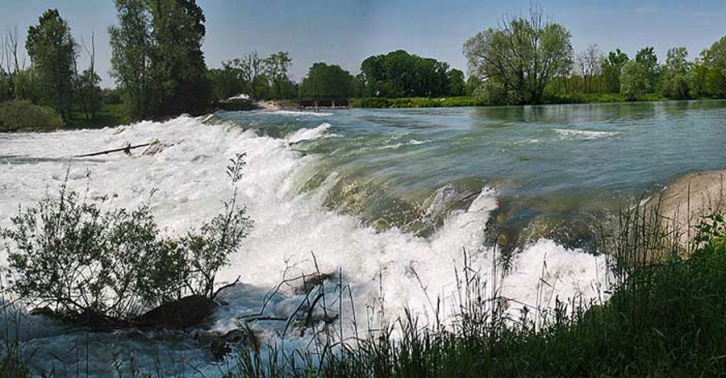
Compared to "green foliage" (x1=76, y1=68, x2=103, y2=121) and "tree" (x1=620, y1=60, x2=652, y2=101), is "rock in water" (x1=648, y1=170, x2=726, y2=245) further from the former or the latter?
"tree" (x1=620, y1=60, x2=652, y2=101)

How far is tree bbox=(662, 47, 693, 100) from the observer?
160ft

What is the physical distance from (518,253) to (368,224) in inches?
92.3

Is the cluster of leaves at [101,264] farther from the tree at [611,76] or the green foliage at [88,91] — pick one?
the tree at [611,76]

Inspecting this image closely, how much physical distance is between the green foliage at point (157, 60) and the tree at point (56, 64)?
5.38m

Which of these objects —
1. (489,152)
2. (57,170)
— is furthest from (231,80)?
(489,152)

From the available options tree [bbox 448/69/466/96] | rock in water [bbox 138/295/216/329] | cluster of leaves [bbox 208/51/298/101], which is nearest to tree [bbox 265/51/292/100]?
cluster of leaves [bbox 208/51/298/101]

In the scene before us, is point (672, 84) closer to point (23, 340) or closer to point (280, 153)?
point (280, 153)

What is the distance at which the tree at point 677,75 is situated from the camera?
48.6m

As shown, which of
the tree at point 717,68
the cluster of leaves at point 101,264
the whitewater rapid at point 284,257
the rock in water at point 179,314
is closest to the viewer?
the whitewater rapid at point 284,257

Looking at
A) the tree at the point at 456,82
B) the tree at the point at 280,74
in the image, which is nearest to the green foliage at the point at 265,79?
the tree at the point at 280,74

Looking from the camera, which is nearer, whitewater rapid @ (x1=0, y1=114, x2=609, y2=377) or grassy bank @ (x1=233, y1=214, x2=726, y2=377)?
grassy bank @ (x1=233, y1=214, x2=726, y2=377)

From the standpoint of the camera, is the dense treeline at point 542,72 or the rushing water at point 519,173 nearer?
the rushing water at point 519,173

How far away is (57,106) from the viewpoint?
140 ft

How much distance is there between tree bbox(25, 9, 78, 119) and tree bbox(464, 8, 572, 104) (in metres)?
32.8
